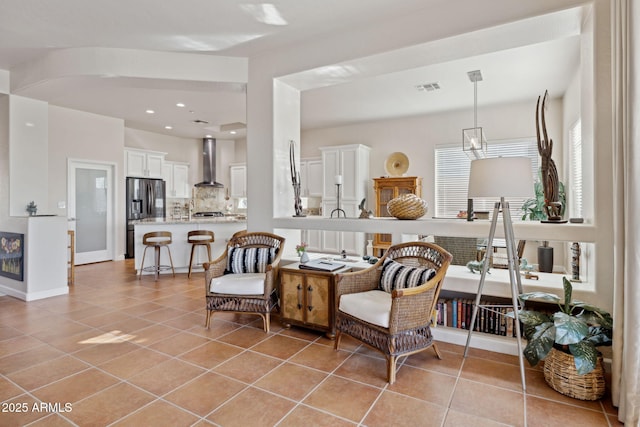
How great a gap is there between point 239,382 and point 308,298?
1013mm

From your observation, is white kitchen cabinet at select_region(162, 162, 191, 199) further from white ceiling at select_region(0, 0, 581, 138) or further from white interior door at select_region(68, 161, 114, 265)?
white ceiling at select_region(0, 0, 581, 138)

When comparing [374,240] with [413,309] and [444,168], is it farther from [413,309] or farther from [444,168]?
[413,309]

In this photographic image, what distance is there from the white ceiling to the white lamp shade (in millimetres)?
1225

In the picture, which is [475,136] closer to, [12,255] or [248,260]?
[248,260]

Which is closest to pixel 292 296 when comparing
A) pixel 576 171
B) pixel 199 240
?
pixel 199 240

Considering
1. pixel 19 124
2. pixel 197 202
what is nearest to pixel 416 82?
pixel 19 124

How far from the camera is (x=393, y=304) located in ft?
7.67

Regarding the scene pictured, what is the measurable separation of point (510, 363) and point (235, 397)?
199cm

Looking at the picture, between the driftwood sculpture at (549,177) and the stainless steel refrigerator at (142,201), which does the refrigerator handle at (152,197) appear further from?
the driftwood sculpture at (549,177)

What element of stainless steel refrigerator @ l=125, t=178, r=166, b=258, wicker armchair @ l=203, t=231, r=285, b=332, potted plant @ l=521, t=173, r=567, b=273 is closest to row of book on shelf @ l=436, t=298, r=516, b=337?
wicker armchair @ l=203, t=231, r=285, b=332

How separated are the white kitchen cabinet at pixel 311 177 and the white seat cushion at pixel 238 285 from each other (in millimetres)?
4680

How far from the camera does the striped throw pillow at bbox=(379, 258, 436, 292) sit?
2.65 m

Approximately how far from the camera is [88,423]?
189 cm

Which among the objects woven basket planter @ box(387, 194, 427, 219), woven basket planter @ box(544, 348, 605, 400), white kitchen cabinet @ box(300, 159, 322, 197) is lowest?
woven basket planter @ box(544, 348, 605, 400)
